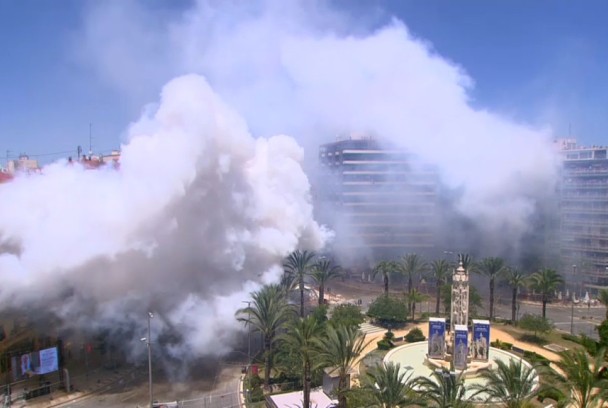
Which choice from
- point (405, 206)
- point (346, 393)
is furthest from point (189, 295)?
point (405, 206)

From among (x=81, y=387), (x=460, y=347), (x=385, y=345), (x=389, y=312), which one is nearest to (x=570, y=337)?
(x=389, y=312)

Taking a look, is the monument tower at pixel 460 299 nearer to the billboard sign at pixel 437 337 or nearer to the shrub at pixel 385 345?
the billboard sign at pixel 437 337

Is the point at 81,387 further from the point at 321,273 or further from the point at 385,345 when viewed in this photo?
the point at 321,273

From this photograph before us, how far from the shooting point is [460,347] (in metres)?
31.5

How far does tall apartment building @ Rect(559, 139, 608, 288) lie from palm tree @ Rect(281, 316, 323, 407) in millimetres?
44239

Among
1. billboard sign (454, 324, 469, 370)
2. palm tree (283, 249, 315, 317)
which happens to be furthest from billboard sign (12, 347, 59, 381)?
billboard sign (454, 324, 469, 370)

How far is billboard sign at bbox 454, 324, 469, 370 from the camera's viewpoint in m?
31.4

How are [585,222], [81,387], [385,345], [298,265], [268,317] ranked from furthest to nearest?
1. [585,222]
2. [298,265]
3. [385,345]
4. [81,387]
5. [268,317]

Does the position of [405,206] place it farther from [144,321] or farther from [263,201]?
[144,321]

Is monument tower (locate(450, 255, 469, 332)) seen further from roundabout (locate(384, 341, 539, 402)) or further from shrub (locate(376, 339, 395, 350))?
shrub (locate(376, 339, 395, 350))

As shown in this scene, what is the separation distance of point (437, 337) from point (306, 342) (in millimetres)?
11296

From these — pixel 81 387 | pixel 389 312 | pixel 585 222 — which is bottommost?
pixel 81 387

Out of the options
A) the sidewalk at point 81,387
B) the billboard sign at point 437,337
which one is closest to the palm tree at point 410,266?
the billboard sign at point 437,337

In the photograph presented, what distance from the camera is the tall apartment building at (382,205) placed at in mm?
72562
